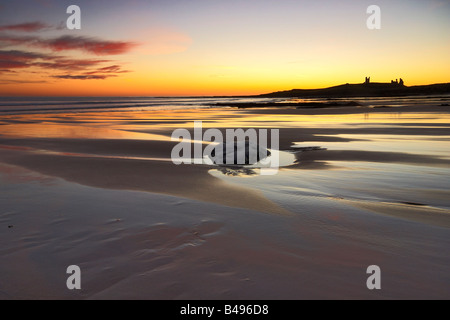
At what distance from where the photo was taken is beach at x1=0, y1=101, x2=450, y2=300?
2303 millimetres

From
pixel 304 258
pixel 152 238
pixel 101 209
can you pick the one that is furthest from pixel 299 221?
pixel 101 209

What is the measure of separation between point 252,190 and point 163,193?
4.45ft

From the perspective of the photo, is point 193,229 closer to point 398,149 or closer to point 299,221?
point 299,221

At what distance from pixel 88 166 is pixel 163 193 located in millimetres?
2594

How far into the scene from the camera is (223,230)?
330 centimetres

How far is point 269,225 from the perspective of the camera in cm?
345

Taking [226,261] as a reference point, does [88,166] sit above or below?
above

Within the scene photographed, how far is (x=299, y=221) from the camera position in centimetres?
355

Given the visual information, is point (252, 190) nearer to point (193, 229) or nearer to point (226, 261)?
point (193, 229)

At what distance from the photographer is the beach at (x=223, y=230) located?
230cm

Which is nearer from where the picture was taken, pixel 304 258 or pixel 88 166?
pixel 304 258
